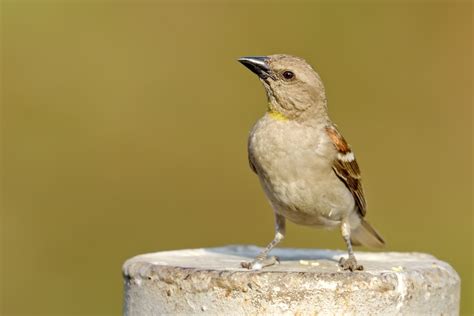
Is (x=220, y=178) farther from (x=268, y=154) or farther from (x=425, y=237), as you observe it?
(x=268, y=154)

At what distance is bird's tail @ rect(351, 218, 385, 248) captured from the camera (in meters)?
8.73

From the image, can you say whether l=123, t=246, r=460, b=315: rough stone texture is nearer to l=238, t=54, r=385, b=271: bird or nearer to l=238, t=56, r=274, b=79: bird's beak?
l=238, t=54, r=385, b=271: bird

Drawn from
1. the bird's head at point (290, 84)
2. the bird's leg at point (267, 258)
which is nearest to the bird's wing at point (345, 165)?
the bird's head at point (290, 84)

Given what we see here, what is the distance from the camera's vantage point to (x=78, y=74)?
59.6ft

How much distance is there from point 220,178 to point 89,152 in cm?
220

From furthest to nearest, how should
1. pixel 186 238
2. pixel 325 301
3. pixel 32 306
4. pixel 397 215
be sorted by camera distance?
1. pixel 397 215
2. pixel 186 238
3. pixel 32 306
4. pixel 325 301

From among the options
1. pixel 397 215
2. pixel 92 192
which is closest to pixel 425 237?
pixel 397 215

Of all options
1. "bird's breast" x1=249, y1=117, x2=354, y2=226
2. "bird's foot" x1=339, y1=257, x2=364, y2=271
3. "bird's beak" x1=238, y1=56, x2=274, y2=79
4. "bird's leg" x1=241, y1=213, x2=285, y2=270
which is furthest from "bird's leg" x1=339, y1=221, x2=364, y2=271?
"bird's beak" x1=238, y1=56, x2=274, y2=79

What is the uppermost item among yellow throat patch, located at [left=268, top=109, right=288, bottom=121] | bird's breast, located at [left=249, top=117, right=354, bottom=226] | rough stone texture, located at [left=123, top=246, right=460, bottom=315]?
yellow throat patch, located at [left=268, top=109, right=288, bottom=121]

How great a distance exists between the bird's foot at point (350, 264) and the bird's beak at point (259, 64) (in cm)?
158

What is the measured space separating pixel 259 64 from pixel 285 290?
90.0 inches

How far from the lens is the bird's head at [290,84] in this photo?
26.3 feet

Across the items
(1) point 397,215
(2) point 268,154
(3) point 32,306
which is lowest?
(3) point 32,306

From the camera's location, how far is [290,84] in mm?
8055
